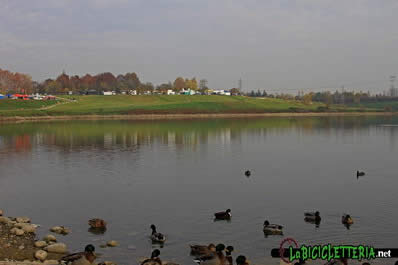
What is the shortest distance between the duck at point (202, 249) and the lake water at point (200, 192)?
1.63 ft

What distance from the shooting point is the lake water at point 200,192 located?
91.6ft

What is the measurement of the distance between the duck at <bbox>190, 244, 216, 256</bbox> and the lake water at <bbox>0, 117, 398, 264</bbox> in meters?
0.50

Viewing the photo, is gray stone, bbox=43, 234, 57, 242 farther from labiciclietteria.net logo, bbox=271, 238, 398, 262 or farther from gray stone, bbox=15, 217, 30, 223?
labiciclietteria.net logo, bbox=271, 238, 398, 262

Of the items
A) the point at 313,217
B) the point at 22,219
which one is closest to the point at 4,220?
the point at 22,219

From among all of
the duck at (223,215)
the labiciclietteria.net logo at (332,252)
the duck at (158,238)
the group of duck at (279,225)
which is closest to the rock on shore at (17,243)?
the duck at (158,238)

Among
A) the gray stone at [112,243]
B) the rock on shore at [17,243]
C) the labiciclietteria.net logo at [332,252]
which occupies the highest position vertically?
the labiciclietteria.net logo at [332,252]

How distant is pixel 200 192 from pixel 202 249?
1636cm

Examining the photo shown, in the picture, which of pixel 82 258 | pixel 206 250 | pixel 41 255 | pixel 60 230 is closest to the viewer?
pixel 82 258

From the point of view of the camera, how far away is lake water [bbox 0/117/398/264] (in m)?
27.9

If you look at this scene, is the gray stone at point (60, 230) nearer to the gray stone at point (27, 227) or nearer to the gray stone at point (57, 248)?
the gray stone at point (27, 227)

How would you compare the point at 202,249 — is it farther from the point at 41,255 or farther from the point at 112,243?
the point at 41,255

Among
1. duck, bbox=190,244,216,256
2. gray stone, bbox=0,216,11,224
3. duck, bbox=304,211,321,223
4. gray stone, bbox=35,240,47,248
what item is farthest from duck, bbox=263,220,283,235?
gray stone, bbox=0,216,11,224

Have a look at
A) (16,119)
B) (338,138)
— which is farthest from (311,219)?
(16,119)

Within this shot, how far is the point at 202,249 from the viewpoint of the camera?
24391mm
